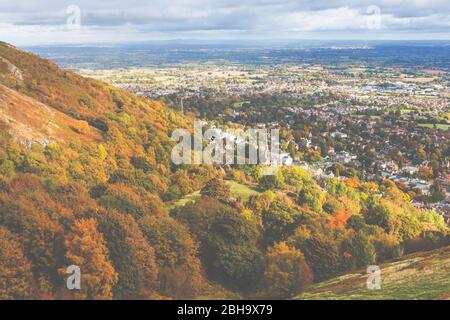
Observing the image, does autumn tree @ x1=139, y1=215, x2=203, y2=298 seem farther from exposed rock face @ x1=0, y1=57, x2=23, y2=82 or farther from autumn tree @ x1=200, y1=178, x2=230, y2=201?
exposed rock face @ x1=0, y1=57, x2=23, y2=82

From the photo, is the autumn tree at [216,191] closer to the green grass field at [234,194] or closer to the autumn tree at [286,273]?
the green grass field at [234,194]

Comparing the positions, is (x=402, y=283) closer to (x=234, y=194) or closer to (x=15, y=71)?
(x=234, y=194)

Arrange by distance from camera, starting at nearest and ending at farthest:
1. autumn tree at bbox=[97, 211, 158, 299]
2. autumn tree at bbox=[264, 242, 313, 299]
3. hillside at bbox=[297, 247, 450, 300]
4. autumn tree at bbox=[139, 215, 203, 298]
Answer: hillside at bbox=[297, 247, 450, 300] → autumn tree at bbox=[97, 211, 158, 299] → autumn tree at bbox=[139, 215, 203, 298] → autumn tree at bbox=[264, 242, 313, 299]

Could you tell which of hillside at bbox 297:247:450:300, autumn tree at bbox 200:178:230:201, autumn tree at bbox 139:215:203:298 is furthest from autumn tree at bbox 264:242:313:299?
autumn tree at bbox 200:178:230:201

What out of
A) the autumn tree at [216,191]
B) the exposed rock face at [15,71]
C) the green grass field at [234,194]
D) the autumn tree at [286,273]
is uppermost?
the exposed rock face at [15,71]

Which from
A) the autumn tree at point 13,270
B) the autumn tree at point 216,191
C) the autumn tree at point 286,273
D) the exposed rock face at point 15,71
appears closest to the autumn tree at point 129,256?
the autumn tree at point 13,270
